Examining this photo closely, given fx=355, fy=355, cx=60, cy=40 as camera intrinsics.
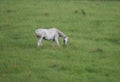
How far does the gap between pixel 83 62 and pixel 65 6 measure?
63.0 ft

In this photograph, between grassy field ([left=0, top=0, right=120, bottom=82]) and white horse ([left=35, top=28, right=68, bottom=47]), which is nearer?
grassy field ([left=0, top=0, right=120, bottom=82])

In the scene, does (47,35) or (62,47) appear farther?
(62,47)

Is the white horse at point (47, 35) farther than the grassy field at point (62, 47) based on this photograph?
Yes

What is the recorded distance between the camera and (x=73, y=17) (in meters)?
30.1

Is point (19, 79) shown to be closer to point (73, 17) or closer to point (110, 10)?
point (73, 17)

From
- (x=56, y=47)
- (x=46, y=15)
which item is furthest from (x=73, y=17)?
(x=56, y=47)

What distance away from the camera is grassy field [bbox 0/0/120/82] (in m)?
15.5

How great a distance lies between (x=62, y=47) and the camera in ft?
67.0

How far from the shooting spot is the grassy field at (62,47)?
1551cm

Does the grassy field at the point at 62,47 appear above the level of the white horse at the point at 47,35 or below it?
below

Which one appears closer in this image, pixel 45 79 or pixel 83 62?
pixel 45 79

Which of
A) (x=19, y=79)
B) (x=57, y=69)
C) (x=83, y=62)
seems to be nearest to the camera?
(x=19, y=79)

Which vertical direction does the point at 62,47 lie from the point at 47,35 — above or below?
below

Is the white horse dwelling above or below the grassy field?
above
